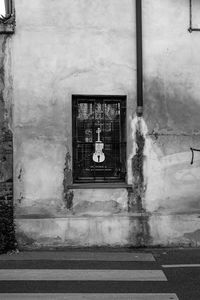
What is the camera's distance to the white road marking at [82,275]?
6633mm

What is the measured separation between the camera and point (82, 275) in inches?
267

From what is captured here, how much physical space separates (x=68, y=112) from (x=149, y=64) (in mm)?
1803

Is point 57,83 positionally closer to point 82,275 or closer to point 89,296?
point 82,275

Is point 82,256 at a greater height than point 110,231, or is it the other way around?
point 110,231

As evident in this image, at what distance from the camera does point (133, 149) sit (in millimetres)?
8805

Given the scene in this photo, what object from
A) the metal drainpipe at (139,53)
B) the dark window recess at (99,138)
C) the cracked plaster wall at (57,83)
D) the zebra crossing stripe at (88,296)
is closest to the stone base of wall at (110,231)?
the cracked plaster wall at (57,83)

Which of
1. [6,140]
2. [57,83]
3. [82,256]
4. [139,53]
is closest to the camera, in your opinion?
[82,256]

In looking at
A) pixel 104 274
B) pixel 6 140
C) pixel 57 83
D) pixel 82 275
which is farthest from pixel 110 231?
pixel 57 83

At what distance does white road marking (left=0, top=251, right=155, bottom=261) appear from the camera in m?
7.81

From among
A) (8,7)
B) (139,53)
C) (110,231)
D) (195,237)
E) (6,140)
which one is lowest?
(195,237)

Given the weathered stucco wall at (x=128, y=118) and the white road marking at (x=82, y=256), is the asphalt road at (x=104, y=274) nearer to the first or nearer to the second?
the white road marking at (x=82, y=256)

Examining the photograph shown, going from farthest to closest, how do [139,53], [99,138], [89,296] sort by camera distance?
[99,138] → [139,53] → [89,296]

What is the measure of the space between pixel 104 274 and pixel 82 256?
1154mm

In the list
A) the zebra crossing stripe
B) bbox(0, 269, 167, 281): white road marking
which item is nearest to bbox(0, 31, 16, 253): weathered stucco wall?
bbox(0, 269, 167, 281): white road marking
